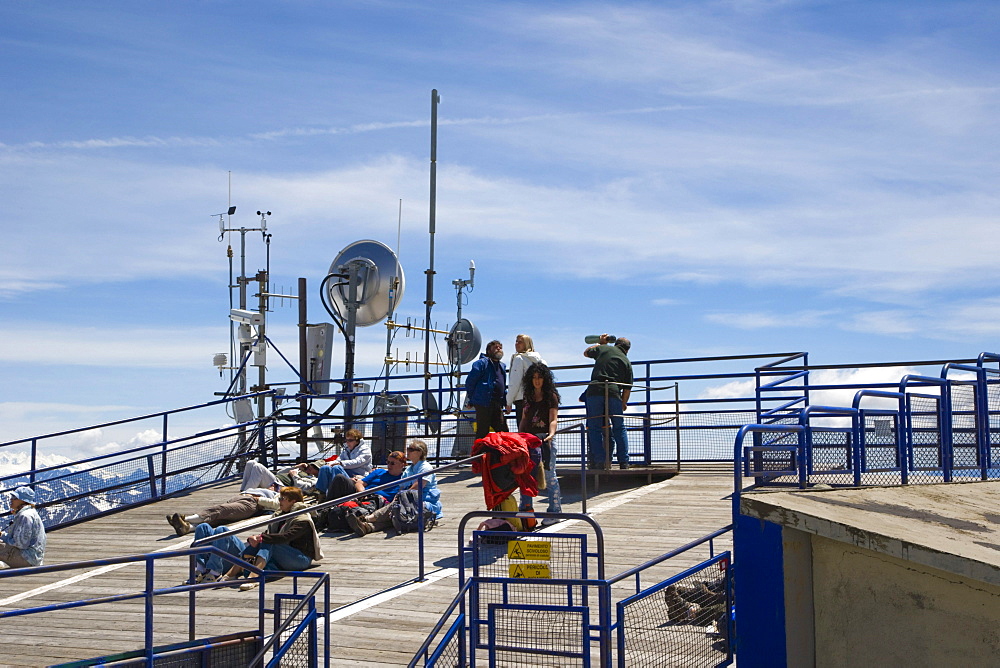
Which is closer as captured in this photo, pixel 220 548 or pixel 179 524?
pixel 220 548

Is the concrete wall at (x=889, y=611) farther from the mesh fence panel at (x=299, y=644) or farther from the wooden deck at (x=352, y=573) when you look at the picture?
the mesh fence panel at (x=299, y=644)

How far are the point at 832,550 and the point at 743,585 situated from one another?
808mm

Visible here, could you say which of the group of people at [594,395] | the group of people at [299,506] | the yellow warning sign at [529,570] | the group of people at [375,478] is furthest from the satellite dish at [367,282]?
the yellow warning sign at [529,570]

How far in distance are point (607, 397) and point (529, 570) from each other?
5950mm

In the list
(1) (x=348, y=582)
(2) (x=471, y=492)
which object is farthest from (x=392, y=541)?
(2) (x=471, y=492)

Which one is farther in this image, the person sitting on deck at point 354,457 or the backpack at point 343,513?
the person sitting on deck at point 354,457

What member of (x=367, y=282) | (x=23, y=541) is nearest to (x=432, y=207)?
(x=367, y=282)

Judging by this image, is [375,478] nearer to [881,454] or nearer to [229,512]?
[229,512]

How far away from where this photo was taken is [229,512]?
14.1 meters

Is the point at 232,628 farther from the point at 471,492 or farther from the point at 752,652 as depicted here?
the point at 471,492

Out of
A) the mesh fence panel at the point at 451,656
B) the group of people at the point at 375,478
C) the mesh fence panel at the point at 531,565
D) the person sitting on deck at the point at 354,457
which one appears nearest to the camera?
the mesh fence panel at the point at 451,656

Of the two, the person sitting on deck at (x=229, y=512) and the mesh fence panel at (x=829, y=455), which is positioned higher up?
the mesh fence panel at (x=829, y=455)

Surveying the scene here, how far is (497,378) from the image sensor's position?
15016mm

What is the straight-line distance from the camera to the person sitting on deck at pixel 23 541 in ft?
42.1
